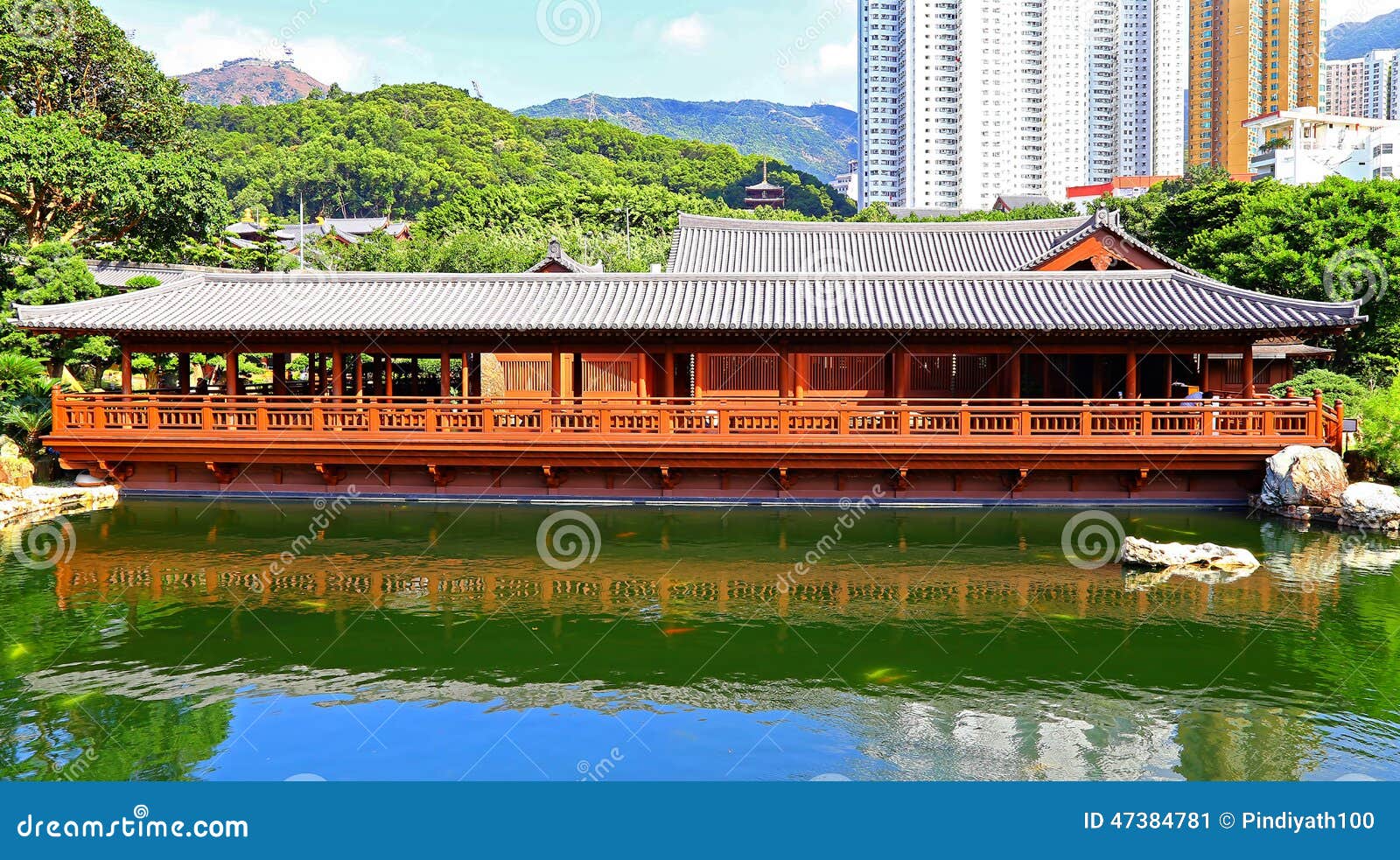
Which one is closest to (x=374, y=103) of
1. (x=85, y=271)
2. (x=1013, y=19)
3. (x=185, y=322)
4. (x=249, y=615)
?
(x=1013, y=19)

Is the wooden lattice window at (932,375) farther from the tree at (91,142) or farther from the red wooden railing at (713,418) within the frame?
the tree at (91,142)

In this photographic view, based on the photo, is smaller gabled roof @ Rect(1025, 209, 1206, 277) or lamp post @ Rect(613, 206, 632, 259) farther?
lamp post @ Rect(613, 206, 632, 259)

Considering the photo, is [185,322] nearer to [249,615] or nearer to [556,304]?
[556,304]

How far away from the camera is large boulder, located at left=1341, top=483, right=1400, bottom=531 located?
710 inches

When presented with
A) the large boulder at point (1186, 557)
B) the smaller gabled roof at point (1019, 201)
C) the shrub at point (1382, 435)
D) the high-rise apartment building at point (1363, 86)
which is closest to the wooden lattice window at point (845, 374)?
the large boulder at point (1186, 557)

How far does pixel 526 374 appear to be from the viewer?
82.1 feet

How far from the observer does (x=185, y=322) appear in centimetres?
2114

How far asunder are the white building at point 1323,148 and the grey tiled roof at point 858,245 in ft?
155

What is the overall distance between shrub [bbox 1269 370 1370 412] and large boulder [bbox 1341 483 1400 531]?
19.2 feet

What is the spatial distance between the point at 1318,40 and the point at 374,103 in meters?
102

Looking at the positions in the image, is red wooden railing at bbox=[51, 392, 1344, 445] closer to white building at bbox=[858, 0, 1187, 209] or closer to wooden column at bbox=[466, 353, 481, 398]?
wooden column at bbox=[466, 353, 481, 398]

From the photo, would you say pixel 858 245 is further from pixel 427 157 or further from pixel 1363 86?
pixel 1363 86

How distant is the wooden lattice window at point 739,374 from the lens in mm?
23297

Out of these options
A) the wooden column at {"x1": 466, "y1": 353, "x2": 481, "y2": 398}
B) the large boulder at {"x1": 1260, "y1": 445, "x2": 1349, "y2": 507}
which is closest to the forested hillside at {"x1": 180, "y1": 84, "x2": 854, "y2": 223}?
the wooden column at {"x1": 466, "y1": 353, "x2": 481, "y2": 398}
